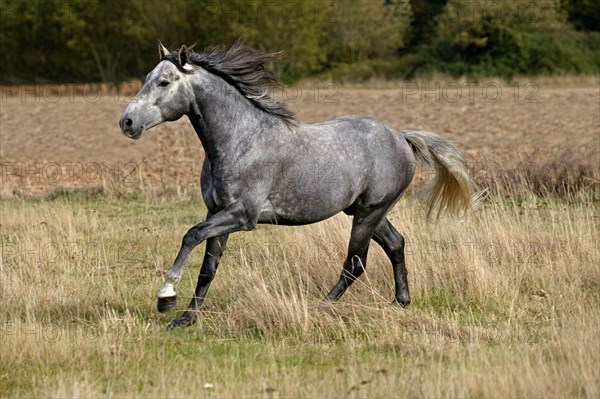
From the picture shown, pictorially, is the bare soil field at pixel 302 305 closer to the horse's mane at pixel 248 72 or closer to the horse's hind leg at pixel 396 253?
the horse's hind leg at pixel 396 253

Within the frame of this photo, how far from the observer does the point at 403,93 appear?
31.6 meters

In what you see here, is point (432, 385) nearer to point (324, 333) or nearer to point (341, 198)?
point (324, 333)

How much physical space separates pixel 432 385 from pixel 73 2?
4438cm

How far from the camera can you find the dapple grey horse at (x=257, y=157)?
761 centimetres

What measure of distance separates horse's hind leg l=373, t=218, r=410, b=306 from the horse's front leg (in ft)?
5.00

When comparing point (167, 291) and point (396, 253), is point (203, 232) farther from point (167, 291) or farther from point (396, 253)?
point (396, 253)

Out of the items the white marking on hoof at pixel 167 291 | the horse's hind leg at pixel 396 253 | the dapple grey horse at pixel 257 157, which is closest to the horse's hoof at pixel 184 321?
the dapple grey horse at pixel 257 157

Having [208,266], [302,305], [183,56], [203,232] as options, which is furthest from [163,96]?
[302,305]

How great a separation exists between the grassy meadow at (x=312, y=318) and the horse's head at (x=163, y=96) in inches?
58.8

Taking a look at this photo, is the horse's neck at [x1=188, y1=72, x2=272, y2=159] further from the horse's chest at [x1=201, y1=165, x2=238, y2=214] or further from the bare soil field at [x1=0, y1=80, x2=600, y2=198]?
the bare soil field at [x1=0, y1=80, x2=600, y2=198]

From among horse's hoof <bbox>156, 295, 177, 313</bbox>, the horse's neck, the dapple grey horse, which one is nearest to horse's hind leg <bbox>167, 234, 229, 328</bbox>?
the dapple grey horse

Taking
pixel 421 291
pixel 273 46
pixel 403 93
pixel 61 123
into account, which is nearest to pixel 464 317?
pixel 421 291

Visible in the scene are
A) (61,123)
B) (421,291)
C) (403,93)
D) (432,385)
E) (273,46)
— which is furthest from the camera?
(273,46)

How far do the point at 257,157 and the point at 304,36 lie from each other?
39856mm
